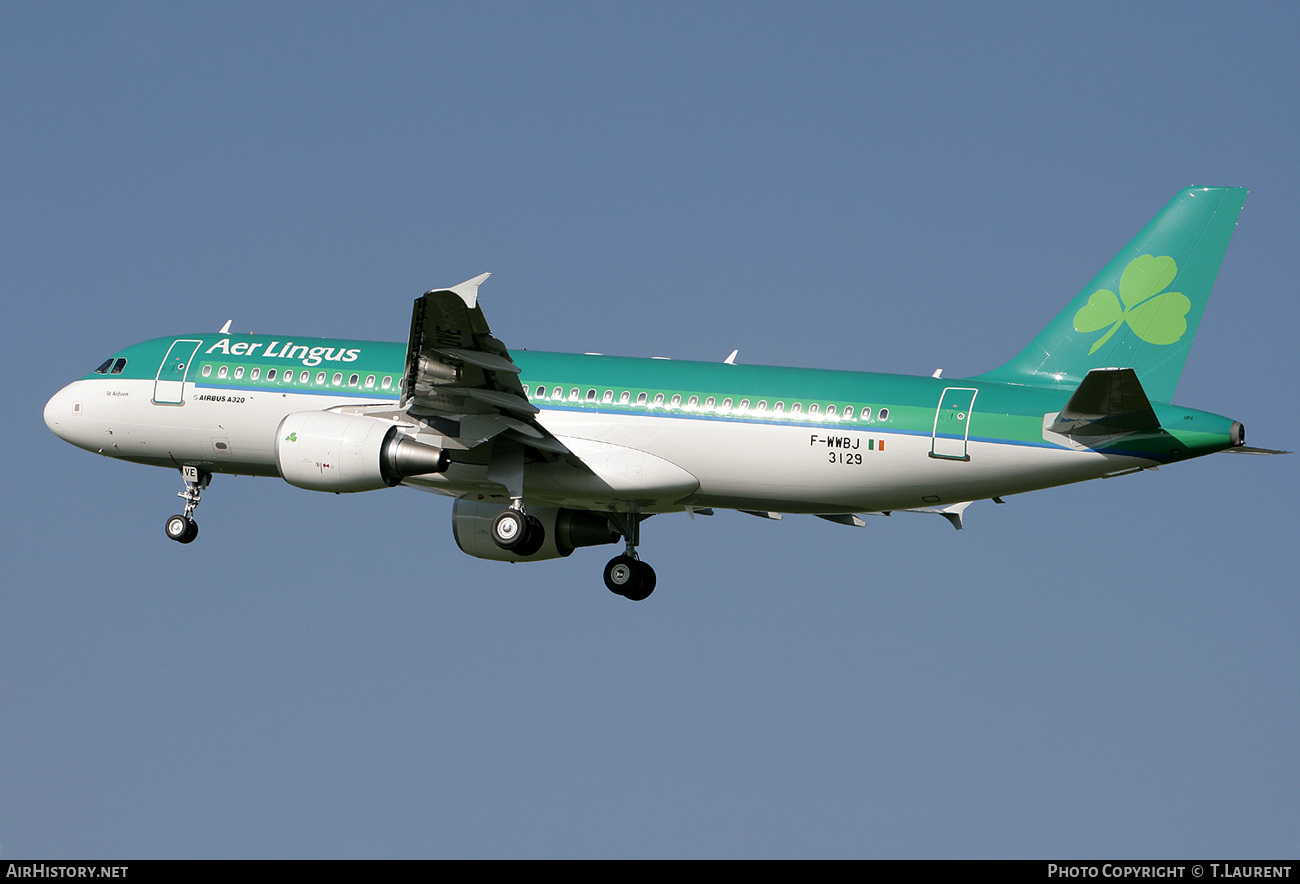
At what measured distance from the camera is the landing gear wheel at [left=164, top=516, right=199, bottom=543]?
129 feet

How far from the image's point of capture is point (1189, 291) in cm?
3200

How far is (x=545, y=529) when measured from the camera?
127 ft

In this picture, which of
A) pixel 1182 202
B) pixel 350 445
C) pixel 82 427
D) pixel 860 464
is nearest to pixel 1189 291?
pixel 1182 202

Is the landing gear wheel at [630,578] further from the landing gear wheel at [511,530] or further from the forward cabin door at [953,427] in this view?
the forward cabin door at [953,427]

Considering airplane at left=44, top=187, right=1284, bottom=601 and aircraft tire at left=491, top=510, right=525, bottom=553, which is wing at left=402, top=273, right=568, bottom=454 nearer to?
airplane at left=44, top=187, right=1284, bottom=601

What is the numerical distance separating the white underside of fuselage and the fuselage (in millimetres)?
39

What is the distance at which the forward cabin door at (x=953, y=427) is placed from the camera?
3209cm

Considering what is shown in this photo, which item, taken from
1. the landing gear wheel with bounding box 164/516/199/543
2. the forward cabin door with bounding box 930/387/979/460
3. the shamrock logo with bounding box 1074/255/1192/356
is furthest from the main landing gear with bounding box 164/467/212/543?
the shamrock logo with bounding box 1074/255/1192/356

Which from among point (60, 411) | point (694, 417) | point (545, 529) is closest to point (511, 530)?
point (545, 529)

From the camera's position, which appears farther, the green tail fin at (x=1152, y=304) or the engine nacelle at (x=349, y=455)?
the engine nacelle at (x=349, y=455)

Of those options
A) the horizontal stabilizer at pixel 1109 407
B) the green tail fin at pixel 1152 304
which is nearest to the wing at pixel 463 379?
the green tail fin at pixel 1152 304

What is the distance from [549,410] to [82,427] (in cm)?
1213

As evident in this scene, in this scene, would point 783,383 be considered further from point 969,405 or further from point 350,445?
point 350,445

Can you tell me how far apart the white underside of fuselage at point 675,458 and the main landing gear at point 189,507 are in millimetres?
538
